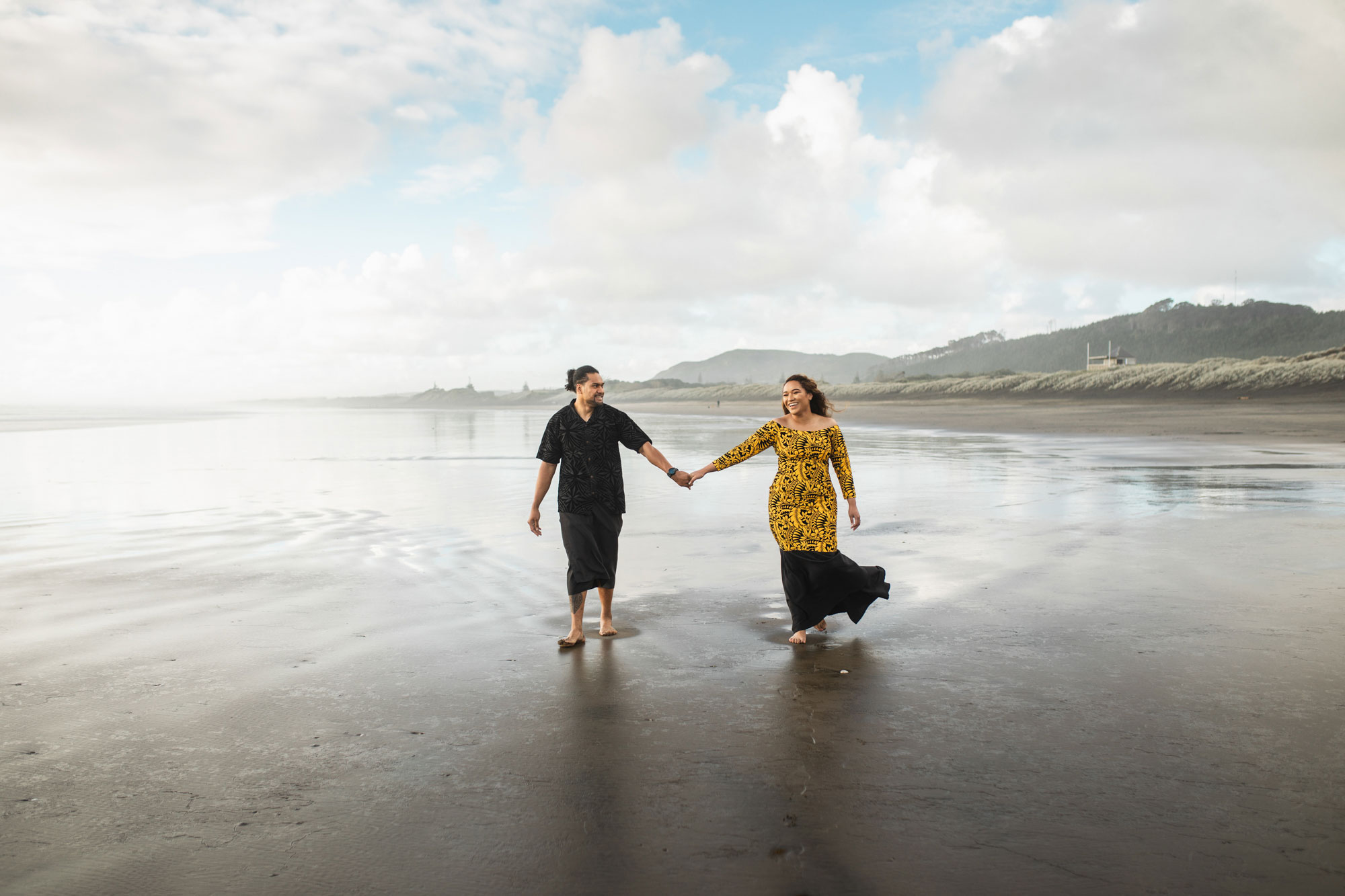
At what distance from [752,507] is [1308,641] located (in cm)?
779

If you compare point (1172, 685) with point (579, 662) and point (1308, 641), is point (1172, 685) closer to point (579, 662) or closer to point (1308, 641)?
point (1308, 641)

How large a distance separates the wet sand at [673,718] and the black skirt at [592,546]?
0.41 m

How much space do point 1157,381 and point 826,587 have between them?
5650cm

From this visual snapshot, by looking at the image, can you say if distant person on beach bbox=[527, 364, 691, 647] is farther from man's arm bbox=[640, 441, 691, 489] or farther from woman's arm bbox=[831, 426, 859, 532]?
woman's arm bbox=[831, 426, 859, 532]

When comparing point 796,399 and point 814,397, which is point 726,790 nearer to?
point 796,399

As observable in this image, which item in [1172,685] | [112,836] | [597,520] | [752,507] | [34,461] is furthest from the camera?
[34,461]

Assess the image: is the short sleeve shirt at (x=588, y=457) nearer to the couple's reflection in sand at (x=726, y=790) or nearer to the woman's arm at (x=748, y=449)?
the woman's arm at (x=748, y=449)

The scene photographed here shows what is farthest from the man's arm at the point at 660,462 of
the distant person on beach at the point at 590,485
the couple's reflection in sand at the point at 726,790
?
the couple's reflection in sand at the point at 726,790

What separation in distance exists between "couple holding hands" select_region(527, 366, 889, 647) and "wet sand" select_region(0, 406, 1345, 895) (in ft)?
1.11

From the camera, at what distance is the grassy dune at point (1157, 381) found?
45.2 metres

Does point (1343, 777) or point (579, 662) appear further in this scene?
point (579, 662)

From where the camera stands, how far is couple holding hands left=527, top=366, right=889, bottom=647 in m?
6.04

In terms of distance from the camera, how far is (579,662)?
5383mm

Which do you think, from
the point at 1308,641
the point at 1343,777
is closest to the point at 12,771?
the point at 1343,777
